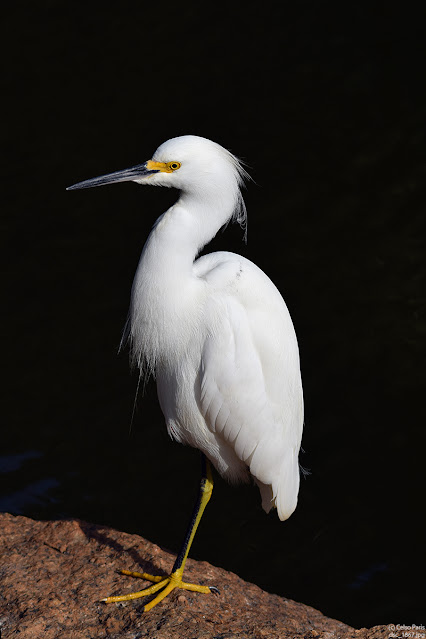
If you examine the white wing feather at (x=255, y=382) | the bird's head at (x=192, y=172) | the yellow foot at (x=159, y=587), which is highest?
the bird's head at (x=192, y=172)

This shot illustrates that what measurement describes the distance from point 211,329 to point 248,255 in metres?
3.21

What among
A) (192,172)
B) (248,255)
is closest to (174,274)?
(192,172)

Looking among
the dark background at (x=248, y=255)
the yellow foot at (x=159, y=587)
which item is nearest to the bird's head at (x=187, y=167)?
the yellow foot at (x=159, y=587)

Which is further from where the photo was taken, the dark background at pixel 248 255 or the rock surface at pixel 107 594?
the dark background at pixel 248 255

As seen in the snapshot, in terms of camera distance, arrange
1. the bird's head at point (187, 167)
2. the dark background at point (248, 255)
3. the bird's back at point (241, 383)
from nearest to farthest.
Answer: the bird's head at point (187, 167) → the bird's back at point (241, 383) → the dark background at point (248, 255)

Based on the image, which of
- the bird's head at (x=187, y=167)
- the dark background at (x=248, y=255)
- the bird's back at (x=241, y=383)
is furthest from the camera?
the dark background at (x=248, y=255)

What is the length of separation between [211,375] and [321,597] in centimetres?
189

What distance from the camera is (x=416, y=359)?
550 centimetres

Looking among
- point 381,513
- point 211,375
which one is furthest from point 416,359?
point 211,375

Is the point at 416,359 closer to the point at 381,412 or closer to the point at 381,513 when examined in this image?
the point at 381,412

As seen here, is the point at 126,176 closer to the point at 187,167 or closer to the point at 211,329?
the point at 187,167

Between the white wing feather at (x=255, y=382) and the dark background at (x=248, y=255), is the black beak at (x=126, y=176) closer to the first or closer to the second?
the white wing feather at (x=255, y=382)

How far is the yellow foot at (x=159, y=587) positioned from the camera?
312cm

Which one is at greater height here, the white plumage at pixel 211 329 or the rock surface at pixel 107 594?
the white plumage at pixel 211 329
